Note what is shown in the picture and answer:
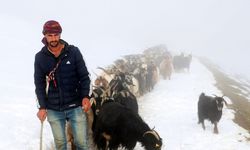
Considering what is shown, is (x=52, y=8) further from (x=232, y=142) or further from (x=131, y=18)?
(x=232, y=142)

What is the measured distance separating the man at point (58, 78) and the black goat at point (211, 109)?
8110mm

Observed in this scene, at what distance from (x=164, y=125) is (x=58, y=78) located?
331 inches

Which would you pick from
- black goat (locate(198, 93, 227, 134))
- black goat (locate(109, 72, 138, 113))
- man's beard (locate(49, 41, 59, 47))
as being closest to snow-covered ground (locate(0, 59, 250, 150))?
black goat (locate(198, 93, 227, 134))

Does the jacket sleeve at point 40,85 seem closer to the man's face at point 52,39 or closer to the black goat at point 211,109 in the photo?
the man's face at point 52,39

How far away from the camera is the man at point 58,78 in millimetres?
5754

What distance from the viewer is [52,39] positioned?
5695mm

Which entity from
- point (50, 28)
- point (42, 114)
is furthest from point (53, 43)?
point (42, 114)

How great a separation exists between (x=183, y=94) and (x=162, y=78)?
23.0ft

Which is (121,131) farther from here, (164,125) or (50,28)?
(164,125)

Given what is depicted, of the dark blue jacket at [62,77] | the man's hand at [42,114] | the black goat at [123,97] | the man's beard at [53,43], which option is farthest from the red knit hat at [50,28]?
the black goat at [123,97]

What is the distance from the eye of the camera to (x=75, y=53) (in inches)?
230

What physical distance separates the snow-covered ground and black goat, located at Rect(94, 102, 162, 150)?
1.12m

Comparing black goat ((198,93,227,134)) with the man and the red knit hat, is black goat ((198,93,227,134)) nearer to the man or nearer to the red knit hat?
the man

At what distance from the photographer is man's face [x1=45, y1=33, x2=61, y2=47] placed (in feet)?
18.7
